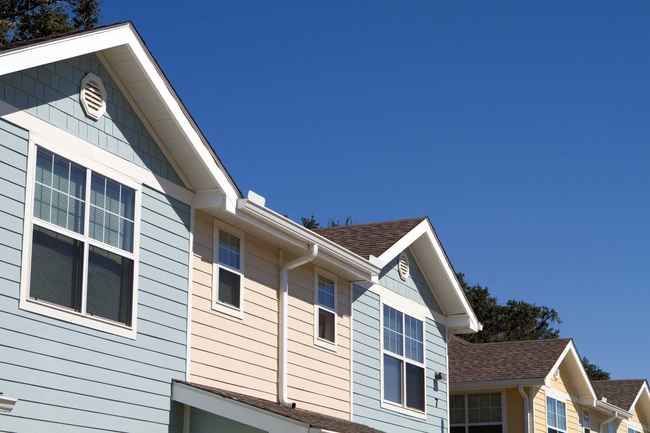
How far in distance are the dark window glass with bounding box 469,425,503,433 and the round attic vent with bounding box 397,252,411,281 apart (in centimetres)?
739

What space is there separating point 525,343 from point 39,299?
1958 cm

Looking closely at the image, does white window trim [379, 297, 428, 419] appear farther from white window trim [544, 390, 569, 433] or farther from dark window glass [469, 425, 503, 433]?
white window trim [544, 390, 569, 433]

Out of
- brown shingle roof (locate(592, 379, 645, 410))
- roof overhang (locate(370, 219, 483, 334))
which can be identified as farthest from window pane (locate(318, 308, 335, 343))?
brown shingle roof (locate(592, 379, 645, 410))

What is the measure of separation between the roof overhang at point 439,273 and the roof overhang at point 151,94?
6.07 m

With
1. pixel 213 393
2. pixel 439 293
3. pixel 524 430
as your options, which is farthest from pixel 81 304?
pixel 524 430

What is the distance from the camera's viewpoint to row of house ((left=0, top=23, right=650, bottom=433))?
11.8 meters

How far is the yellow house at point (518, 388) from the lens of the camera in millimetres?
26562

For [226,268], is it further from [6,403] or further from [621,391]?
[621,391]

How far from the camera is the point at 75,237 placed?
1255 cm

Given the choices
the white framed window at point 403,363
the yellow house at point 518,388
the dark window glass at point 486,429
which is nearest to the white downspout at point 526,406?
the yellow house at point 518,388

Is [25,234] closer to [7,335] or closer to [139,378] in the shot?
[7,335]

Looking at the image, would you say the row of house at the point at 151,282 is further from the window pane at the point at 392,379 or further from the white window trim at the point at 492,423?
the white window trim at the point at 492,423

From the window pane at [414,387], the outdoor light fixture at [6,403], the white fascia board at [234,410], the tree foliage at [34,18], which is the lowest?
the outdoor light fixture at [6,403]

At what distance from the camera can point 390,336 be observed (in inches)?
803
